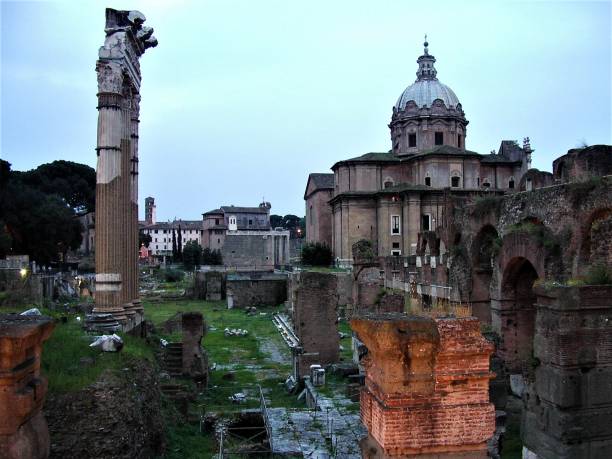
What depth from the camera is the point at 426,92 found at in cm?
4531

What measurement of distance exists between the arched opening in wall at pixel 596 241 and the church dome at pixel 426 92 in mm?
34585

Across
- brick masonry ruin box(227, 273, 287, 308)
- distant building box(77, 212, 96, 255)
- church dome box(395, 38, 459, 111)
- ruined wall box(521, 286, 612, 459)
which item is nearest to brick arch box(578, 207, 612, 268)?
ruined wall box(521, 286, 612, 459)

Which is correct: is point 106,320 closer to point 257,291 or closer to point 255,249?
point 257,291

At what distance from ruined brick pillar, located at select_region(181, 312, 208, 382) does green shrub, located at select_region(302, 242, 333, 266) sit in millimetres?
28218

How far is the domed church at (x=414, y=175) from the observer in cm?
3912

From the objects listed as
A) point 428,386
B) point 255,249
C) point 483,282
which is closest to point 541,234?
point 483,282

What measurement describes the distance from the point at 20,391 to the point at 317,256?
38816 millimetres

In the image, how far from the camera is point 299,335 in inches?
591

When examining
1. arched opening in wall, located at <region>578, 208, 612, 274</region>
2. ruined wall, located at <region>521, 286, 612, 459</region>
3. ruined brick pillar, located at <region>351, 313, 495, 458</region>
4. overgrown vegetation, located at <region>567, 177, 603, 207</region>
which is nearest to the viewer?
ruined brick pillar, located at <region>351, 313, 495, 458</region>

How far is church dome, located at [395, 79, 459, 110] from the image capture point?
44.9 m

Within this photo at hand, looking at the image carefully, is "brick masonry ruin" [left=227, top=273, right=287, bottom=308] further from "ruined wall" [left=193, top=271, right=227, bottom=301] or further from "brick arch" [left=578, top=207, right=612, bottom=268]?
"brick arch" [left=578, top=207, right=612, bottom=268]

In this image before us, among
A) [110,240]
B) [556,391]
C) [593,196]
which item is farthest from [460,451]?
[110,240]

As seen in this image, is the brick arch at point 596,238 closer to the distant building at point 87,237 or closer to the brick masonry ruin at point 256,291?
the brick masonry ruin at point 256,291

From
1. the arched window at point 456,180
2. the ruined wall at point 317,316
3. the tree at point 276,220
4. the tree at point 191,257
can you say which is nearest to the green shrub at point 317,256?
the arched window at point 456,180
